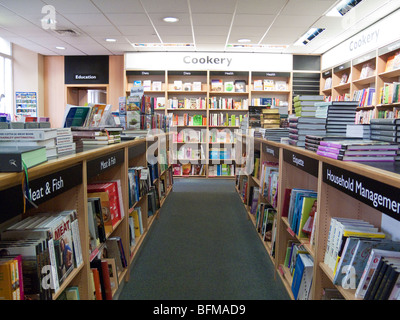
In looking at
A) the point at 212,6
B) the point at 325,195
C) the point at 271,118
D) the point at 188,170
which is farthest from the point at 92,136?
the point at 188,170

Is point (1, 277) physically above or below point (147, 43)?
below

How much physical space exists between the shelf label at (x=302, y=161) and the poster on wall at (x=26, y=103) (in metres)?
7.64

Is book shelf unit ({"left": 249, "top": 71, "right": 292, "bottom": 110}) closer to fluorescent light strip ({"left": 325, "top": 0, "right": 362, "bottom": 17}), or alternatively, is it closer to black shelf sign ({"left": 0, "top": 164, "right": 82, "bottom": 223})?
fluorescent light strip ({"left": 325, "top": 0, "right": 362, "bottom": 17})

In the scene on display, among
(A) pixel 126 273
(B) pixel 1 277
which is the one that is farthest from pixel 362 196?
(A) pixel 126 273

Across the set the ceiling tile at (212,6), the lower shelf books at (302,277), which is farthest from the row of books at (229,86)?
the lower shelf books at (302,277)

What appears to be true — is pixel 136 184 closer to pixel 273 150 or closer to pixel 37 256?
pixel 273 150

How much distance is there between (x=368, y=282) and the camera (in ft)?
4.42

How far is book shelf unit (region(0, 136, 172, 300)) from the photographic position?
1.01 m

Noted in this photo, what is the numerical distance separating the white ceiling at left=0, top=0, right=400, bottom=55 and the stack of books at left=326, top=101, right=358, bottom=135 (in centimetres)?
318

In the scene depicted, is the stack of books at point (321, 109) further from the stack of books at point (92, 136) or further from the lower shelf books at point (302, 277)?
the stack of books at point (92, 136)

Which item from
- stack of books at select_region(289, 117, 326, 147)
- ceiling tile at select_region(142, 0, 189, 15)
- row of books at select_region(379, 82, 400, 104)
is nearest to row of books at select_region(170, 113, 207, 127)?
ceiling tile at select_region(142, 0, 189, 15)

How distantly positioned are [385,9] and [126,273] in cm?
526
